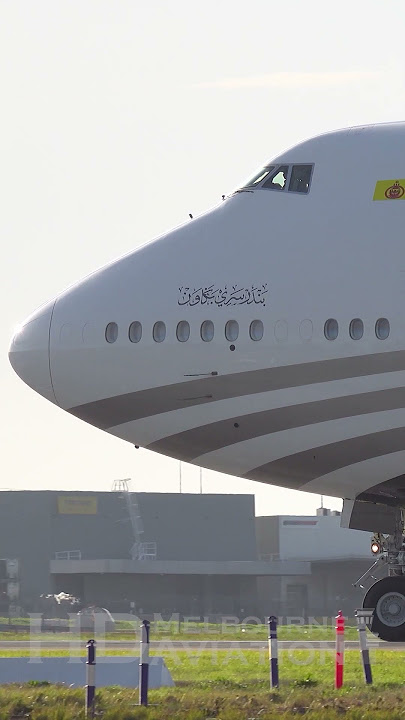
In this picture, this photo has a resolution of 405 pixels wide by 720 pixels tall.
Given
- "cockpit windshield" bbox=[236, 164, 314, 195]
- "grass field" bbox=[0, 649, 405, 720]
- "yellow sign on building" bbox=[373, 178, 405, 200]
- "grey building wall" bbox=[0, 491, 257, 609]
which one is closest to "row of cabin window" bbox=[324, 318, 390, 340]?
"yellow sign on building" bbox=[373, 178, 405, 200]

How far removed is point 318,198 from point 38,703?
405 inches

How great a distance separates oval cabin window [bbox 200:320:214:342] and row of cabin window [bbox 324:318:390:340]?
2033mm

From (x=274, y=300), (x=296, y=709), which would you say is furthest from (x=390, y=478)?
(x=296, y=709)

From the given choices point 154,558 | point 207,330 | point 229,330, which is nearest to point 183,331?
point 207,330

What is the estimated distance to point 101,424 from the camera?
26375 millimetres

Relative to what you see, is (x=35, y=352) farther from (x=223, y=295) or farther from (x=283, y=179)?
(x=283, y=179)

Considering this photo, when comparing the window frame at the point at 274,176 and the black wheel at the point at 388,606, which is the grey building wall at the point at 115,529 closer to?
the black wheel at the point at 388,606

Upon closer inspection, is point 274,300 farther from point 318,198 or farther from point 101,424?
point 101,424

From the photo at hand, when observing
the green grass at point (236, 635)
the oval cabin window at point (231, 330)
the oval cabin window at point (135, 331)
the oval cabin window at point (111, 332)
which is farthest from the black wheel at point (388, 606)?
the green grass at point (236, 635)

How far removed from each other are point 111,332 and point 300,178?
168 inches

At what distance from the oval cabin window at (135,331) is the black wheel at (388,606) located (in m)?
5.93

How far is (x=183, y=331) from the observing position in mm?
25031

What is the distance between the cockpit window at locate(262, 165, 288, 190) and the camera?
26125 mm

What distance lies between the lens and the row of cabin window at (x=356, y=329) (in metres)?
23.6
